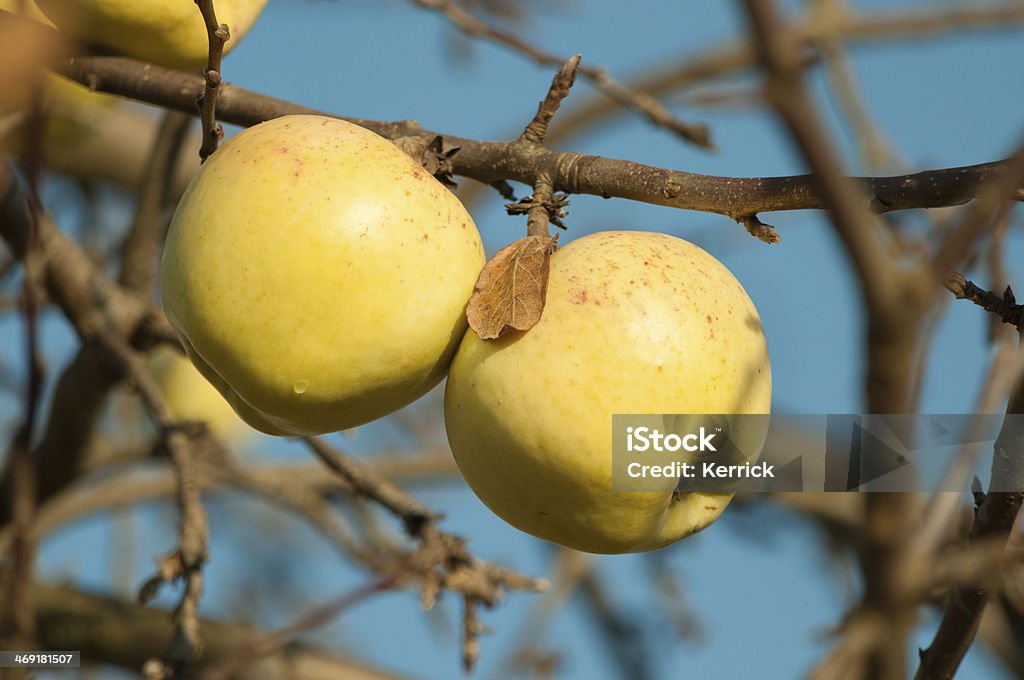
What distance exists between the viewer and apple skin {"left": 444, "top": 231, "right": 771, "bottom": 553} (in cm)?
136

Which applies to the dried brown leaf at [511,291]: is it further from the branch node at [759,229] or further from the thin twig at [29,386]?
the thin twig at [29,386]

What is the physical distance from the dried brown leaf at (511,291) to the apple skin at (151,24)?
595 millimetres

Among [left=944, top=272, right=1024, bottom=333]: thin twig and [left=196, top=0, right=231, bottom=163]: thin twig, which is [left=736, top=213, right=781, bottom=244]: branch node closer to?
[left=944, top=272, right=1024, bottom=333]: thin twig

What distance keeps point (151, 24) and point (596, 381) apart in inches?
37.1

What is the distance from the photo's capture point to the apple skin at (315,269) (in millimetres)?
1347

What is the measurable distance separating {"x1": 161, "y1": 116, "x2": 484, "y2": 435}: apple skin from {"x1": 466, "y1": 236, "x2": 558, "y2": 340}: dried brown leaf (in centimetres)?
3

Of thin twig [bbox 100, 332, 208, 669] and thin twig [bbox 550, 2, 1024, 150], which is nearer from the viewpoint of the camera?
thin twig [bbox 100, 332, 208, 669]

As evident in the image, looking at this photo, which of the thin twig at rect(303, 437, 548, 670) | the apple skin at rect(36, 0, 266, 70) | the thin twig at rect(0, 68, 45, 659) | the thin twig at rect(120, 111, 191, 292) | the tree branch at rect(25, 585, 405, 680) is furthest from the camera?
the tree branch at rect(25, 585, 405, 680)

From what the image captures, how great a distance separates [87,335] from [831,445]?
1537 mm

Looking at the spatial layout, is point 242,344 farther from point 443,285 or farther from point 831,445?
point 831,445

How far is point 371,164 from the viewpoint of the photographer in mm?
1406

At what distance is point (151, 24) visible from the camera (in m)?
1.75

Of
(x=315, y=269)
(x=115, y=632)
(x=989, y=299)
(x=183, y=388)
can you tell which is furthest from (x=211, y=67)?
(x=183, y=388)

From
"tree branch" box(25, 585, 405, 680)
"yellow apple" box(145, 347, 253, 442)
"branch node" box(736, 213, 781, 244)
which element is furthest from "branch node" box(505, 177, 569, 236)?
"yellow apple" box(145, 347, 253, 442)
